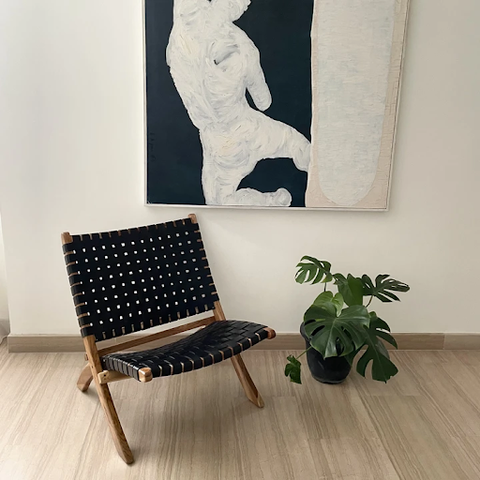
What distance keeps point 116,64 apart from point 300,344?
1656mm

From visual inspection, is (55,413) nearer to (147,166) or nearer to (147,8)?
(147,166)

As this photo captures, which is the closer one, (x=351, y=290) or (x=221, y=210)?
(x=351, y=290)

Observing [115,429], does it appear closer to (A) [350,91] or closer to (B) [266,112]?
(B) [266,112]

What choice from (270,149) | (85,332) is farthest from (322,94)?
(85,332)

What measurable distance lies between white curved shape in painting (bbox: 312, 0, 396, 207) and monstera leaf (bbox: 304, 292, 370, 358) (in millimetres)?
564

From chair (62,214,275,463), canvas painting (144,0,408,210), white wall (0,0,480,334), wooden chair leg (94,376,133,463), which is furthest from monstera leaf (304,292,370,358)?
wooden chair leg (94,376,133,463)

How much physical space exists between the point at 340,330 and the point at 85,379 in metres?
1.13

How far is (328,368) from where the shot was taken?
2377 millimetres

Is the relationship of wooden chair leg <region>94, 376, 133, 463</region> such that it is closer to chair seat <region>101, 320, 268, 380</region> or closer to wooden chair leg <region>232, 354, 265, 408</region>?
chair seat <region>101, 320, 268, 380</region>

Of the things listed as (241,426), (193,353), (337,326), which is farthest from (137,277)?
(337,326)

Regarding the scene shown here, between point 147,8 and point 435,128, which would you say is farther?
point 435,128

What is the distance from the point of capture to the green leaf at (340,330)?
6.84 feet

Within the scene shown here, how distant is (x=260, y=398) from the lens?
224 centimetres

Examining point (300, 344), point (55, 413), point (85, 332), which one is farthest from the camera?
point (300, 344)
